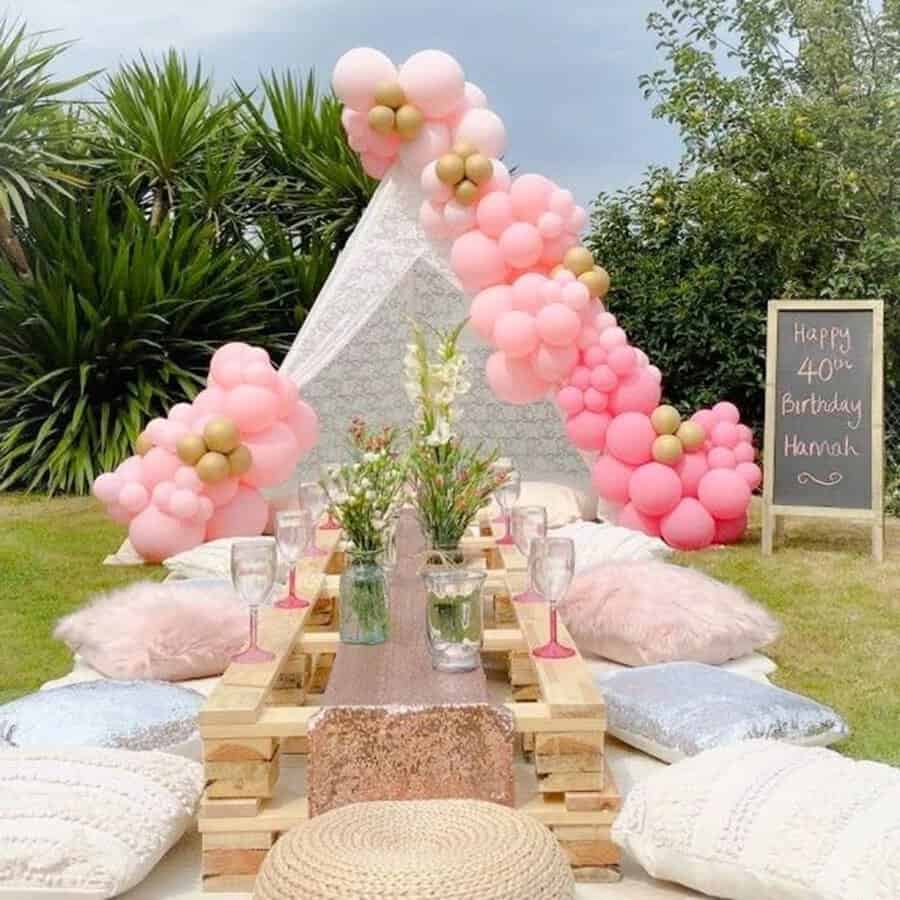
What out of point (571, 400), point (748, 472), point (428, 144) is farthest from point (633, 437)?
point (428, 144)

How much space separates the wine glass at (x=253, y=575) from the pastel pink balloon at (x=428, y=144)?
4.40 metres

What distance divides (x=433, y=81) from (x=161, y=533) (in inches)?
109

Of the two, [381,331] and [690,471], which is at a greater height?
[381,331]

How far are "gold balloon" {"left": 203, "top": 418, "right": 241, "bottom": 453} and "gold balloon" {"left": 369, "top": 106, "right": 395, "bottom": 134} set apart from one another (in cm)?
185

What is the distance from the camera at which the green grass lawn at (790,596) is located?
12.8 feet

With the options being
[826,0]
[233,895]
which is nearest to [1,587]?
[233,895]

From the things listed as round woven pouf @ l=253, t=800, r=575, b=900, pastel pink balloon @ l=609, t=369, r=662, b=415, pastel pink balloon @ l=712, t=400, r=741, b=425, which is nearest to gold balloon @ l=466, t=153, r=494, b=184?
pastel pink balloon @ l=609, t=369, r=662, b=415

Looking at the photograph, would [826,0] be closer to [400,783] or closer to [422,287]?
[422,287]

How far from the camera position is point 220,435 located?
5875 millimetres

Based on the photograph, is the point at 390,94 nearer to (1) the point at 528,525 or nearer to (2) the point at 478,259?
(2) the point at 478,259

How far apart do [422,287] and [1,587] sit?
285 centimetres

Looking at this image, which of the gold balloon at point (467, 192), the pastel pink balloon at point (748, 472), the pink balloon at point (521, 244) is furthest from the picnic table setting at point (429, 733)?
the gold balloon at point (467, 192)

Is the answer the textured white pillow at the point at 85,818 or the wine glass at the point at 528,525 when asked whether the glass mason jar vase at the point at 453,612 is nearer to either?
the textured white pillow at the point at 85,818

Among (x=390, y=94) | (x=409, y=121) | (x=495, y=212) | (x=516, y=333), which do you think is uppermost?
(x=390, y=94)
